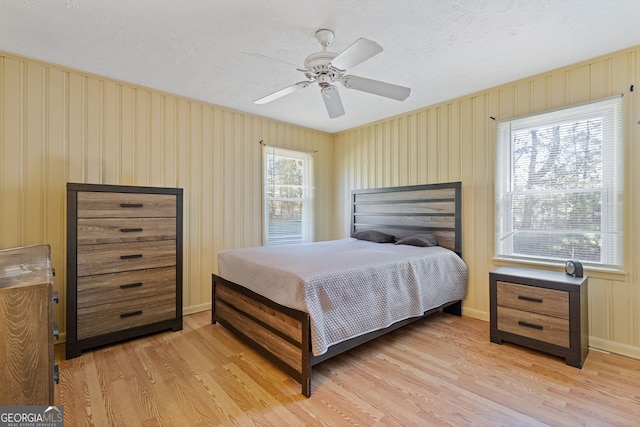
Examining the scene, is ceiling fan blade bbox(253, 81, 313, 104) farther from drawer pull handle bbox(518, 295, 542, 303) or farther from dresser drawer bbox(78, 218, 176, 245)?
drawer pull handle bbox(518, 295, 542, 303)

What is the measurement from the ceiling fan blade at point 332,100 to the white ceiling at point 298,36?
0.36 meters

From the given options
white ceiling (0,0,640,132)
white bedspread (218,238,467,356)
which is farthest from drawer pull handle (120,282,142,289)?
white ceiling (0,0,640,132)

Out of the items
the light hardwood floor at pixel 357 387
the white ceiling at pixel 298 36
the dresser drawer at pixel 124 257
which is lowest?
the light hardwood floor at pixel 357 387

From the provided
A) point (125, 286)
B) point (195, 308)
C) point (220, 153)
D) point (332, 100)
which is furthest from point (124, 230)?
point (332, 100)

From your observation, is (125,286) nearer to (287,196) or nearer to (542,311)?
(287,196)

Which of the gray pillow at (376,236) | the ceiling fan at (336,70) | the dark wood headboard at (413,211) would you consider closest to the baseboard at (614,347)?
the dark wood headboard at (413,211)

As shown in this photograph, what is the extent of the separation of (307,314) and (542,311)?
77.6 inches

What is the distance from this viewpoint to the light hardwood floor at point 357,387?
1760mm

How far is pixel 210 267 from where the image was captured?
3703 mm

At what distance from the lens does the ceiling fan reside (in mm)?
1809

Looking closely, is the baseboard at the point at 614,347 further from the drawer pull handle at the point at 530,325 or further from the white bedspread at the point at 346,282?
the white bedspread at the point at 346,282

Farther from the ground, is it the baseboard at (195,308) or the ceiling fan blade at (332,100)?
the ceiling fan blade at (332,100)

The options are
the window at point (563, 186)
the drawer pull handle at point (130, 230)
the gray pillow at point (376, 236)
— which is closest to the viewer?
the window at point (563, 186)

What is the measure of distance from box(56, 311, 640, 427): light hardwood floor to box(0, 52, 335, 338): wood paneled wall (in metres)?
1.12
